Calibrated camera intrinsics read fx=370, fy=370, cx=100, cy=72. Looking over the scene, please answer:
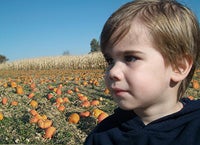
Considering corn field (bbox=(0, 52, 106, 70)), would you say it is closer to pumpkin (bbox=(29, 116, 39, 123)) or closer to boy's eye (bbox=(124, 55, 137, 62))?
pumpkin (bbox=(29, 116, 39, 123))

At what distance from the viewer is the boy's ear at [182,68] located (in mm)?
2361

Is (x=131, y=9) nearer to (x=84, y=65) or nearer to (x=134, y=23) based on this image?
(x=134, y=23)

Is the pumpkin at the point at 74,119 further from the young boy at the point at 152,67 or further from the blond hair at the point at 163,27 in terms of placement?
the blond hair at the point at 163,27

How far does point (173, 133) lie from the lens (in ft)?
7.48

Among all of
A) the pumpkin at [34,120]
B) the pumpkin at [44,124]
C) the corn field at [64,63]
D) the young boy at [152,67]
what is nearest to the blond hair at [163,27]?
the young boy at [152,67]

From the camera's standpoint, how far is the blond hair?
2.27 metres

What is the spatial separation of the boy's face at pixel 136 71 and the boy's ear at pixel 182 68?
0.05m

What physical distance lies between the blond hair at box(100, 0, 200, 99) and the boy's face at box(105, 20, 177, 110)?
0.14ft

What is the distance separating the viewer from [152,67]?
2246mm

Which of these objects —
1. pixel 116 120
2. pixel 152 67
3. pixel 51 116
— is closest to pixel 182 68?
pixel 152 67

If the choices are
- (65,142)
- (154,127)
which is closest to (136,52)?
(154,127)

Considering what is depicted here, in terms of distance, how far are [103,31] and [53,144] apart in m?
2.47

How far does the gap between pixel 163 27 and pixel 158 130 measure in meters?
0.64

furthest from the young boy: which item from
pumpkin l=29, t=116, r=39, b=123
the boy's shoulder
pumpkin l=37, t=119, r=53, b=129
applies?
pumpkin l=29, t=116, r=39, b=123
